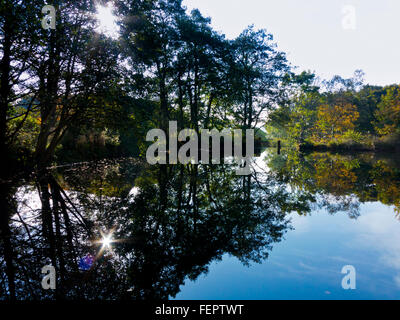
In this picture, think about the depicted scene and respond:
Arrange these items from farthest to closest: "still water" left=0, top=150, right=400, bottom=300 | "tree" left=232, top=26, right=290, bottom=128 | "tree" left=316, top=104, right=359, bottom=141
Result: "tree" left=316, top=104, right=359, bottom=141 < "tree" left=232, top=26, right=290, bottom=128 < "still water" left=0, top=150, right=400, bottom=300

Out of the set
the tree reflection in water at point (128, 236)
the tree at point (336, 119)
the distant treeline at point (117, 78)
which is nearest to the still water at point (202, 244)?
the tree reflection in water at point (128, 236)

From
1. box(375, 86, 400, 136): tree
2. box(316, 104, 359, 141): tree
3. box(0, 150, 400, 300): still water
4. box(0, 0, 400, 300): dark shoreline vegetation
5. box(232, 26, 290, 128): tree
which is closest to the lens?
box(0, 150, 400, 300): still water

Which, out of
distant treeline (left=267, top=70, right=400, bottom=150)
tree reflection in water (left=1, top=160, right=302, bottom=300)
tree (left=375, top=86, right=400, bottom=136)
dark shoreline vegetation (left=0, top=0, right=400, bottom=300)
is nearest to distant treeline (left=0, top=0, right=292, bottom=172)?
dark shoreline vegetation (left=0, top=0, right=400, bottom=300)

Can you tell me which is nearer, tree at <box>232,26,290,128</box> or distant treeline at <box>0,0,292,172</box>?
distant treeline at <box>0,0,292,172</box>

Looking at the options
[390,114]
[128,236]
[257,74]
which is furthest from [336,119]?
[128,236]

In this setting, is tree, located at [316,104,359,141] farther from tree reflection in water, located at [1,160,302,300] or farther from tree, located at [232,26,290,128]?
tree reflection in water, located at [1,160,302,300]

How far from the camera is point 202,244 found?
3223 mm

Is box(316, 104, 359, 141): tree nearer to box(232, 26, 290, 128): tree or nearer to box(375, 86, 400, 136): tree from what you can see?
box(375, 86, 400, 136): tree

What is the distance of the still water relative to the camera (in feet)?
7.32

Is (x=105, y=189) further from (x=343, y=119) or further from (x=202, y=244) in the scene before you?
(x=343, y=119)

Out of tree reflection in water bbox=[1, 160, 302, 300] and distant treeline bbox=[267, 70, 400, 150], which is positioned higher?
distant treeline bbox=[267, 70, 400, 150]

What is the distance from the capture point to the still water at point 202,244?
2.23 meters

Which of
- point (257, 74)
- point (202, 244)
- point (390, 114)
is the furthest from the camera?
point (390, 114)

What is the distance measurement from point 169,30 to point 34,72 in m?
14.4
